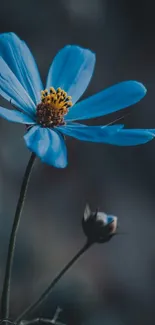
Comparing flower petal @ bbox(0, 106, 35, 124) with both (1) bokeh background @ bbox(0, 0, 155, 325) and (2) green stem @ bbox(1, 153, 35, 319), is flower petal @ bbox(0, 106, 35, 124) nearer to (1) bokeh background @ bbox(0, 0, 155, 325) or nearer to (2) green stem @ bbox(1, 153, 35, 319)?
(2) green stem @ bbox(1, 153, 35, 319)

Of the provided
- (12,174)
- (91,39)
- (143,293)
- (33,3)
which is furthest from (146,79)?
(143,293)

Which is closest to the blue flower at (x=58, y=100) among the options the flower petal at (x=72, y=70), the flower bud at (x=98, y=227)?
the flower petal at (x=72, y=70)

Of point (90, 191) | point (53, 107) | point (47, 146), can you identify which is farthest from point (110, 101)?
point (90, 191)

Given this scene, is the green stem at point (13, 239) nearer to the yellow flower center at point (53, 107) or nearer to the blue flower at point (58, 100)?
the blue flower at point (58, 100)

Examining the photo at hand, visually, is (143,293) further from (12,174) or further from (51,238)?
(12,174)

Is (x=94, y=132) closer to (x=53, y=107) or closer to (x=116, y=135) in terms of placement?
(x=116, y=135)

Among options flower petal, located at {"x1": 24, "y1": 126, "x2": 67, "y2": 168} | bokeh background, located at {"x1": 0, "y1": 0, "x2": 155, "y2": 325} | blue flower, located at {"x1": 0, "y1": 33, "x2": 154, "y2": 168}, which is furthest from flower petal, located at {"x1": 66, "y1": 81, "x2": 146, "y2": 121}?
bokeh background, located at {"x1": 0, "y1": 0, "x2": 155, "y2": 325}
